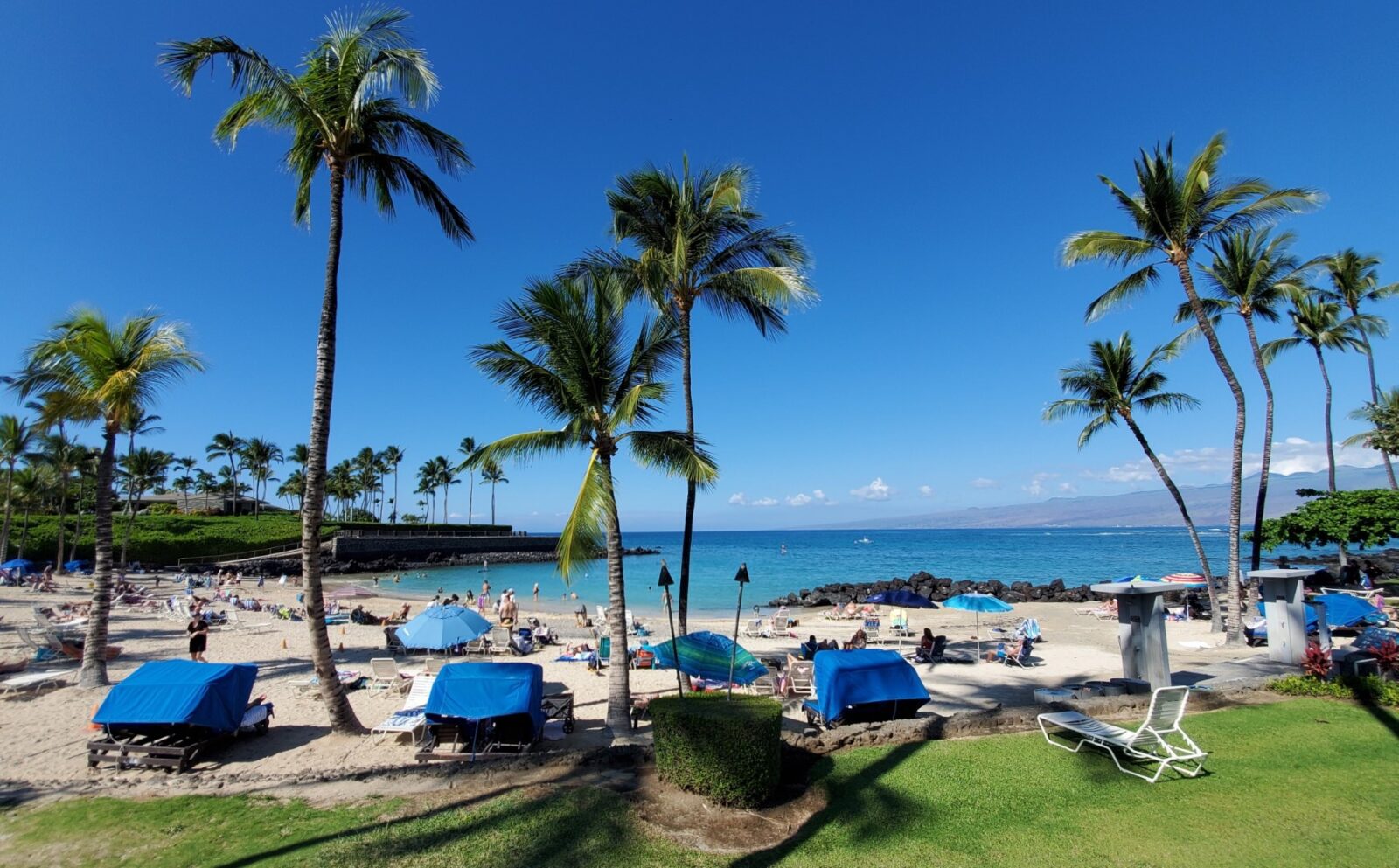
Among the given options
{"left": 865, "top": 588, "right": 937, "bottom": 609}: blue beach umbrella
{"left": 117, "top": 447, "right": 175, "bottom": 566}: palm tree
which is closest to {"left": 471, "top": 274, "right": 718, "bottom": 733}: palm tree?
{"left": 865, "top": 588, "right": 937, "bottom": 609}: blue beach umbrella

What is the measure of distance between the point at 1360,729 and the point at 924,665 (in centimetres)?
901

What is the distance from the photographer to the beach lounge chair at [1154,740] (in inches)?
264

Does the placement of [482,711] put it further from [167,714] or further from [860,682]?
[860,682]

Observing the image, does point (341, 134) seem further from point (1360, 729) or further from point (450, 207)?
point (1360, 729)

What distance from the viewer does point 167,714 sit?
348 inches

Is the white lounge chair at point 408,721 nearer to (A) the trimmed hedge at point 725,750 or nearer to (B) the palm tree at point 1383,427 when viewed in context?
(A) the trimmed hedge at point 725,750

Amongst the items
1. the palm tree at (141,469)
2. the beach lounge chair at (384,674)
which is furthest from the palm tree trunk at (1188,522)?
the palm tree at (141,469)

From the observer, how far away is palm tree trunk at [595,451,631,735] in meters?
10.1

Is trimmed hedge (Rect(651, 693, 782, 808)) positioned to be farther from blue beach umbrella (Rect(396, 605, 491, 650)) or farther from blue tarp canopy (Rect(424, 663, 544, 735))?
blue beach umbrella (Rect(396, 605, 491, 650))

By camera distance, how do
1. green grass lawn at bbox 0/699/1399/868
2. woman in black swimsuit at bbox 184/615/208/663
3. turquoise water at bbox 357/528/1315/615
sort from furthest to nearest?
turquoise water at bbox 357/528/1315/615 → woman in black swimsuit at bbox 184/615/208/663 → green grass lawn at bbox 0/699/1399/868

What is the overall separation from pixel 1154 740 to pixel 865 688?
11.7ft

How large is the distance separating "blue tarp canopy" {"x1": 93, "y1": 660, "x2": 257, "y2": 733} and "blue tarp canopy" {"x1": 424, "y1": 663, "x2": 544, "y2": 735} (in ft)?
9.72

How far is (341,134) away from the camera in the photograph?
9.83 metres

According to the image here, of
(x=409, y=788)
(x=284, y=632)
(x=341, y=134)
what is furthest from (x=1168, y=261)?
(x=284, y=632)
